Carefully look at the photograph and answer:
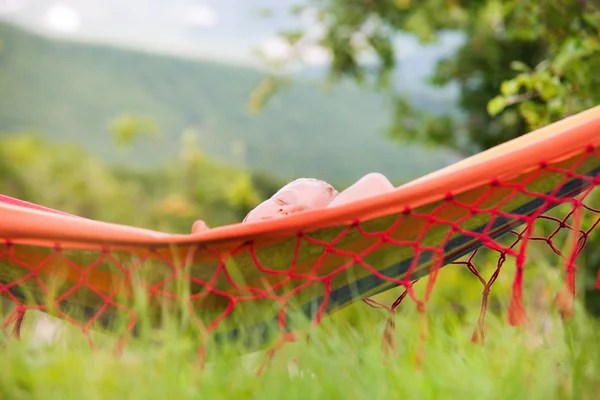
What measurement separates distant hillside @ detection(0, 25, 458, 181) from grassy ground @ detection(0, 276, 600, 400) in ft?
56.0

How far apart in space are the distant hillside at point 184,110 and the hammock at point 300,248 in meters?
16.9

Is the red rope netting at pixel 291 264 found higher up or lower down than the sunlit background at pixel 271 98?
lower down

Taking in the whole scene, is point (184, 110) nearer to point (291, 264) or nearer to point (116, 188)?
point (116, 188)

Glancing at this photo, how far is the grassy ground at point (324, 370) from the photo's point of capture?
1180 millimetres

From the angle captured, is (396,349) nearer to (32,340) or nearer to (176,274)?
(176,274)

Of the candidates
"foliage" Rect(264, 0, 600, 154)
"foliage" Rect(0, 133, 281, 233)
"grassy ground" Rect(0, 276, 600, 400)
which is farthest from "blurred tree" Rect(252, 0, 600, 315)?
"foliage" Rect(0, 133, 281, 233)

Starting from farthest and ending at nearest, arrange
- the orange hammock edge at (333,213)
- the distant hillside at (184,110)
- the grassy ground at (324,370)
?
the distant hillside at (184,110), the orange hammock edge at (333,213), the grassy ground at (324,370)

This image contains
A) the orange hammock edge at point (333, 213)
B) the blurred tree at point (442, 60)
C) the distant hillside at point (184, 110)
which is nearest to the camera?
the orange hammock edge at point (333, 213)

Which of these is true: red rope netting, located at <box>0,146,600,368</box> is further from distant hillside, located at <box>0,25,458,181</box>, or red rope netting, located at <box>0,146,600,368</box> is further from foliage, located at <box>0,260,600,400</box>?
distant hillside, located at <box>0,25,458,181</box>

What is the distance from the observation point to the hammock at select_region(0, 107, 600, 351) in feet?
4.64

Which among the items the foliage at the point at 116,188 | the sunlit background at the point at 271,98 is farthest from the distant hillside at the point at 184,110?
the foliage at the point at 116,188

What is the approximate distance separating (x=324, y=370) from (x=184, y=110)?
74.4ft

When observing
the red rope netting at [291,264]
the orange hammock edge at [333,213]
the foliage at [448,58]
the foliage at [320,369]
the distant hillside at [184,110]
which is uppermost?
the distant hillside at [184,110]

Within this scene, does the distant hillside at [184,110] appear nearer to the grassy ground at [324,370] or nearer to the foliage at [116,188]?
the foliage at [116,188]
